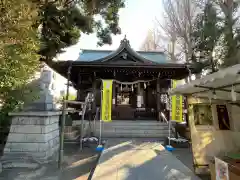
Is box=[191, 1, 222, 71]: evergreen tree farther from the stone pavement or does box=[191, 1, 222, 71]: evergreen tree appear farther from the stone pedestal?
the stone pedestal

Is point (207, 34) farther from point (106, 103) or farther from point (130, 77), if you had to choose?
point (106, 103)

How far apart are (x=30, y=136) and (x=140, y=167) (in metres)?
3.46

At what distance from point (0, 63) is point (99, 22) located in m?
7.72

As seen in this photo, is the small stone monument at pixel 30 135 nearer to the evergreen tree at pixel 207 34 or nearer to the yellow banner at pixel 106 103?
the yellow banner at pixel 106 103

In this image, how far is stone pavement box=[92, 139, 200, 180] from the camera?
13.8 ft

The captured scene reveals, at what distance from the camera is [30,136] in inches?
217

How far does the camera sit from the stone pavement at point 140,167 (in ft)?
13.8

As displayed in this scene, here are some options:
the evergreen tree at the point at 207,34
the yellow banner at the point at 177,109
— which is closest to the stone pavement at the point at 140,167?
the yellow banner at the point at 177,109

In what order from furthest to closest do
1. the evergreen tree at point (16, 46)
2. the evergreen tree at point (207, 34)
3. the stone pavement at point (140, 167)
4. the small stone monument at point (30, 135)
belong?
1. the evergreen tree at point (207, 34)
2. the small stone monument at point (30, 135)
3. the stone pavement at point (140, 167)
4. the evergreen tree at point (16, 46)

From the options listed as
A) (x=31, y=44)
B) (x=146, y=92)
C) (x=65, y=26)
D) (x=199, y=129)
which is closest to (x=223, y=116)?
(x=199, y=129)

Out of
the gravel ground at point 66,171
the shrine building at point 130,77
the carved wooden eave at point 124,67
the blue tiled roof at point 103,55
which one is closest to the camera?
the gravel ground at point 66,171

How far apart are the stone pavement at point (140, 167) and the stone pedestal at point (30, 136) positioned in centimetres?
187

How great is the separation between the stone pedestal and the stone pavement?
1.87 metres

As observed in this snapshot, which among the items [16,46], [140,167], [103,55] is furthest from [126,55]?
[16,46]
